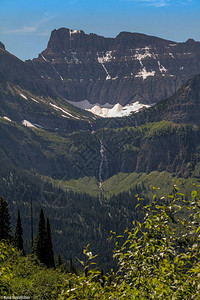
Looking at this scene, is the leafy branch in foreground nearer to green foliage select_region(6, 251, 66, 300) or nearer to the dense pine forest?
the dense pine forest

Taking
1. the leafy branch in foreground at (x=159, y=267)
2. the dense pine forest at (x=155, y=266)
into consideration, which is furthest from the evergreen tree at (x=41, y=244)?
→ the leafy branch in foreground at (x=159, y=267)

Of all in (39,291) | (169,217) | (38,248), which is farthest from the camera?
(38,248)

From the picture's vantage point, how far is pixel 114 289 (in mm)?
23906

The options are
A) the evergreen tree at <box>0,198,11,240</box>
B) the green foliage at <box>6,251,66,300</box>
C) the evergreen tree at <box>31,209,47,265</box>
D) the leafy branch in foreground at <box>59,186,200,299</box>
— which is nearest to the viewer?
the leafy branch in foreground at <box>59,186,200,299</box>

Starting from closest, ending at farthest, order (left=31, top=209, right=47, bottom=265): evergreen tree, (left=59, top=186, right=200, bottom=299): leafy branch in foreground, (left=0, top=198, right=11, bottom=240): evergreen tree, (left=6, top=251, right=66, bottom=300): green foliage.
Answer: (left=59, top=186, right=200, bottom=299): leafy branch in foreground < (left=6, top=251, right=66, bottom=300): green foliage < (left=0, top=198, right=11, bottom=240): evergreen tree < (left=31, top=209, right=47, bottom=265): evergreen tree

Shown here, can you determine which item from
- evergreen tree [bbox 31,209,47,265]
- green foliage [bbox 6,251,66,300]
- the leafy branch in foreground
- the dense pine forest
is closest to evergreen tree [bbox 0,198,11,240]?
evergreen tree [bbox 31,209,47,265]

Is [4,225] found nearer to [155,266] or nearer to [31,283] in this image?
[31,283]

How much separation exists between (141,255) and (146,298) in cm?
228

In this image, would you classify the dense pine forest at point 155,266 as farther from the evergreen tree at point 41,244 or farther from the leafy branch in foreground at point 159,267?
the evergreen tree at point 41,244

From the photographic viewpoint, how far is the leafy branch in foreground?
69.7 ft

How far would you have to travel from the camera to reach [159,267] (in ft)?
74.9

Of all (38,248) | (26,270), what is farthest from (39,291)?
(38,248)

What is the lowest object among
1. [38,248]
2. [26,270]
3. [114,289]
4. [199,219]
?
[38,248]

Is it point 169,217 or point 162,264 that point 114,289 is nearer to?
point 162,264
